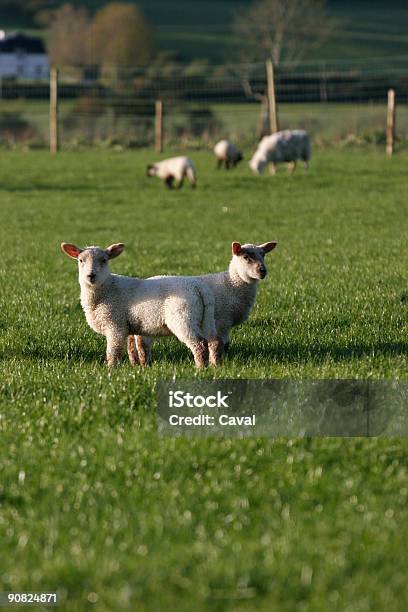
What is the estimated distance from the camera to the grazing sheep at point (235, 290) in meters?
9.06

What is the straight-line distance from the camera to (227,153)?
32.2 metres

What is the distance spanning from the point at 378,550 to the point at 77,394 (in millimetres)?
3159

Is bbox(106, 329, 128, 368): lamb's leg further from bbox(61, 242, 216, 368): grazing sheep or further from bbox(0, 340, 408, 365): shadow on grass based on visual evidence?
bbox(0, 340, 408, 365): shadow on grass

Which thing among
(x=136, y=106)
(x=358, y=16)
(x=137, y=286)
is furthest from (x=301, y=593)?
(x=358, y=16)

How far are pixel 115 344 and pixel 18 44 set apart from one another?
10334 centimetres

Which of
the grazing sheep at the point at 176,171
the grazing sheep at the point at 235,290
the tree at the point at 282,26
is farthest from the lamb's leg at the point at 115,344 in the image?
Result: the tree at the point at 282,26

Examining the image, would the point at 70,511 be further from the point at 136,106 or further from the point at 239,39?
the point at 239,39

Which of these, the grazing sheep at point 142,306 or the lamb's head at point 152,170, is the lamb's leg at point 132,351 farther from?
the lamb's head at point 152,170

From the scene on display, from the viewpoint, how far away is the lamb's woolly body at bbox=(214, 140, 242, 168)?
32.0m

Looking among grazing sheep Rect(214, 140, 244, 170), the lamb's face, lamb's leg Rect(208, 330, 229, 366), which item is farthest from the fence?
lamb's leg Rect(208, 330, 229, 366)

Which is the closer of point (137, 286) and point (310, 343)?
point (137, 286)

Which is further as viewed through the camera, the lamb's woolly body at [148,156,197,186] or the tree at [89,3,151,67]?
the tree at [89,3,151,67]

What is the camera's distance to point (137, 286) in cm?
876

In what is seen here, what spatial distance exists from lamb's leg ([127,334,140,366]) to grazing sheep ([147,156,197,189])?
19367 millimetres
